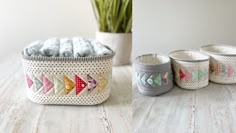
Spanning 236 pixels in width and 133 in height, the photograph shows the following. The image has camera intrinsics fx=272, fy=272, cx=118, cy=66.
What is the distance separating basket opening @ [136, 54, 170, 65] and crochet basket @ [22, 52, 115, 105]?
21 centimetres

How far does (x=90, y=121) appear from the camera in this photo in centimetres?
53

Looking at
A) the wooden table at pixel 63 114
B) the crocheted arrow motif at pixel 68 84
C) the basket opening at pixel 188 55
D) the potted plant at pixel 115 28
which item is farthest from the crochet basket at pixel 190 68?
the potted plant at pixel 115 28

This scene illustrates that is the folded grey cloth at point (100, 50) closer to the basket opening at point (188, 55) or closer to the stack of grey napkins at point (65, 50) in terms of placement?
the stack of grey napkins at point (65, 50)

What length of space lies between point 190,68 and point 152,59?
0.25 ft

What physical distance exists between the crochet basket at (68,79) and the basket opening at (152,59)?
21 cm

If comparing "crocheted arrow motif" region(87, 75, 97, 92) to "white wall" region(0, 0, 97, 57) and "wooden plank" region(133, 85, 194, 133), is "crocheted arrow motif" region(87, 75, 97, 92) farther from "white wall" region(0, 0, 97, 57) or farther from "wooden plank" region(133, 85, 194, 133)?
"white wall" region(0, 0, 97, 57)

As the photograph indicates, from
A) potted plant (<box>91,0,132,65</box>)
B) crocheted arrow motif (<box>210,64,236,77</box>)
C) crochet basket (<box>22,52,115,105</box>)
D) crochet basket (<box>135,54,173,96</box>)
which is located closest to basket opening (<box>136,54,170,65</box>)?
crochet basket (<box>135,54,173,96</box>)

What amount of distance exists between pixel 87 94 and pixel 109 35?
0.88 feet

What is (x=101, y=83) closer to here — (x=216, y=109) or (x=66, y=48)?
(x=66, y=48)

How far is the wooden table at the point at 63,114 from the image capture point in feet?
1.65

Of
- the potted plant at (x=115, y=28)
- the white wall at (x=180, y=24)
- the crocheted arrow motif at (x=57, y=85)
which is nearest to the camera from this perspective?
the white wall at (x=180, y=24)

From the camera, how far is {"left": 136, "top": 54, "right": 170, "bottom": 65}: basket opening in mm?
394

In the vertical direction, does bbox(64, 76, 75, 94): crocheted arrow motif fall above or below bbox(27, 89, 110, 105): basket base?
above

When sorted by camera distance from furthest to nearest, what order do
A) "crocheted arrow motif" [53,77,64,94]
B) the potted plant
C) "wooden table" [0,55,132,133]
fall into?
the potted plant → "crocheted arrow motif" [53,77,64,94] → "wooden table" [0,55,132,133]
